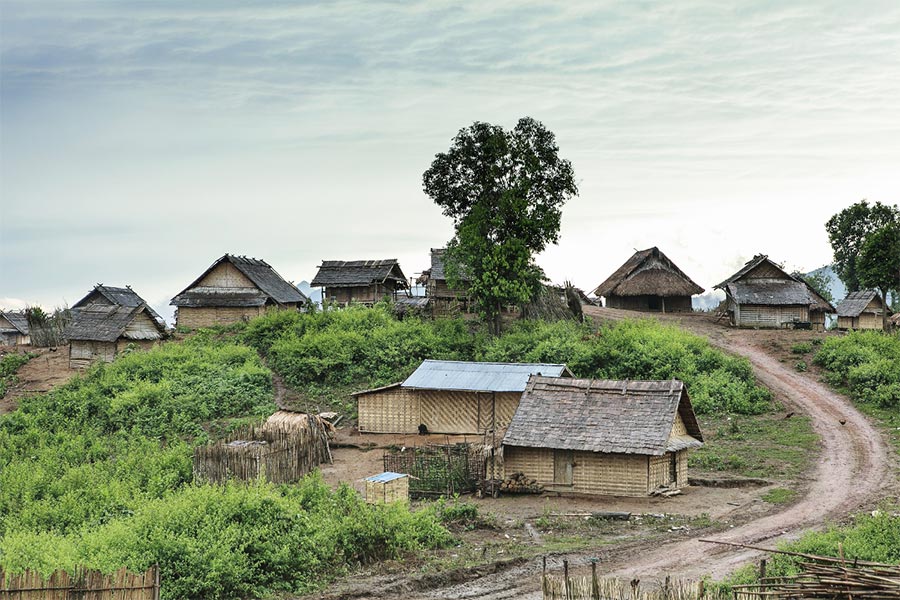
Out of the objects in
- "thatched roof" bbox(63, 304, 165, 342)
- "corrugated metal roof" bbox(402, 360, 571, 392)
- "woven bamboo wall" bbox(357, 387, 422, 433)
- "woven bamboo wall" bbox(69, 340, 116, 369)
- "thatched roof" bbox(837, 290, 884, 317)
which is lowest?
"woven bamboo wall" bbox(357, 387, 422, 433)

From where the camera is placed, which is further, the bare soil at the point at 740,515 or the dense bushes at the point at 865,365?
the dense bushes at the point at 865,365

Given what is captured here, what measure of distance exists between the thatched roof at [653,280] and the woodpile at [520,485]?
101 feet

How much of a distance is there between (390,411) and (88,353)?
2008 centimetres

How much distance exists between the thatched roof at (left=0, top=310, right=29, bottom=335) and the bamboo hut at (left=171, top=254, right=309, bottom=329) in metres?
24.5

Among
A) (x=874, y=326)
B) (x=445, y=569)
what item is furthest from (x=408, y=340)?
(x=874, y=326)

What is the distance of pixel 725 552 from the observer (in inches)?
744

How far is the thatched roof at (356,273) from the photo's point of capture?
2173 inches

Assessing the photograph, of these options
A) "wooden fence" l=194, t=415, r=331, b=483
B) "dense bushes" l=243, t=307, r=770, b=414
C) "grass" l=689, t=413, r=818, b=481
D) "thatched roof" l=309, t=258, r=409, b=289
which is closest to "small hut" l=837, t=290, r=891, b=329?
"dense bushes" l=243, t=307, r=770, b=414

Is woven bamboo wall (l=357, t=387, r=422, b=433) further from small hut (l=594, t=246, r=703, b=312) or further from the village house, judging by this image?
small hut (l=594, t=246, r=703, b=312)

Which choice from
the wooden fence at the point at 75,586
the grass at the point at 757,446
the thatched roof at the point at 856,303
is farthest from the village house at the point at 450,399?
the thatched roof at the point at 856,303

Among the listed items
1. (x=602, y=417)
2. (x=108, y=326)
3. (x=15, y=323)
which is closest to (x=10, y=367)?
(x=108, y=326)

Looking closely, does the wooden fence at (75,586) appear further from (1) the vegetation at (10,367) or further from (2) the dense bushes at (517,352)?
(1) the vegetation at (10,367)

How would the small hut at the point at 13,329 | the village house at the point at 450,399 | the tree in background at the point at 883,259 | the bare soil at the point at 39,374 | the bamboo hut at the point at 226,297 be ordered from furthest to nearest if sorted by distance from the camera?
the small hut at the point at 13,329, the bamboo hut at the point at 226,297, the tree in background at the point at 883,259, the bare soil at the point at 39,374, the village house at the point at 450,399

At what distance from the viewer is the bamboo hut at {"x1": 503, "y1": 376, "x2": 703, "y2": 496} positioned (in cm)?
2492
